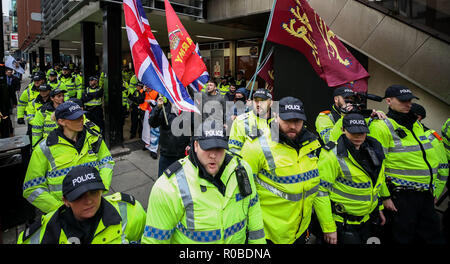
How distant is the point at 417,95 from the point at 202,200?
6509 mm

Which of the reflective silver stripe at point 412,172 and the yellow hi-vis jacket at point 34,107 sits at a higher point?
the yellow hi-vis jacket at point 34,107

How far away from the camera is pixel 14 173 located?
384 centimetres

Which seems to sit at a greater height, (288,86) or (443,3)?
(443,3)

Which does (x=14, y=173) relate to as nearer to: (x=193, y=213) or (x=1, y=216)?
(x=1, y=216)

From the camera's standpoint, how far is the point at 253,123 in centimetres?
320

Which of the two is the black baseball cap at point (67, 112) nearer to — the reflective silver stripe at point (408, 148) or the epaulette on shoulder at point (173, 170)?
the epaulette on shoulder at point (173, 170)

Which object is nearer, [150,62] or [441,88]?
[150,62]

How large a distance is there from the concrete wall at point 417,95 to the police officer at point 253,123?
175 inches

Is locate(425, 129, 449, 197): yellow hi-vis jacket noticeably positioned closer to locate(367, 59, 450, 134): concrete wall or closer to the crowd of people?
the crowd of people

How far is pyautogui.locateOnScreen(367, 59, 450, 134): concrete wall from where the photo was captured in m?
5.73

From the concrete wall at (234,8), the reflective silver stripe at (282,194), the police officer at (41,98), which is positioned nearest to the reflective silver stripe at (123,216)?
the reflective silver stripe at (282,194)

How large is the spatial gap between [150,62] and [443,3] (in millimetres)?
6285

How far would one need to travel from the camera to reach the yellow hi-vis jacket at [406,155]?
3357 millimetres
